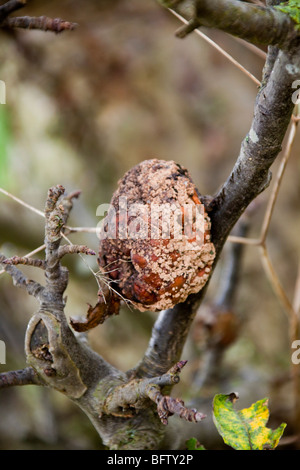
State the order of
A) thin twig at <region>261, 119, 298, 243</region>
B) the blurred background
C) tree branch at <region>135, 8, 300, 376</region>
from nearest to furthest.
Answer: tree branch at <region>135, 8, 300, 376</region> → thin twig at <region>261, 119, 298, 243</region> → the blurred background

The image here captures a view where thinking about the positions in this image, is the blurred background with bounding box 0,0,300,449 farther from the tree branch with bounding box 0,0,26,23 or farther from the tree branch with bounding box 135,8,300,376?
the tree branch with bounding box 0,0,26,23

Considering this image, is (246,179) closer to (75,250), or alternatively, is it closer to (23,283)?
(75,250)

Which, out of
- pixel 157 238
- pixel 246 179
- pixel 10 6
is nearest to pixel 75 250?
pixel 157 238

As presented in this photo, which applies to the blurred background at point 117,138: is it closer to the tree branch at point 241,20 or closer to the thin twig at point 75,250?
the thin twig at point 75,250

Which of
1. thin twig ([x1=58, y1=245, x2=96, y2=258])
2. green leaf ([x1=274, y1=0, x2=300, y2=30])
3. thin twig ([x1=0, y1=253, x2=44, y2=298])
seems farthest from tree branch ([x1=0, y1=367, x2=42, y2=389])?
green leaf ([x1=274, y1=0, x2=300, y2=30])

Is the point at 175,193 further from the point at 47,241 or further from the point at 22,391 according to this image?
the point at 22,391
